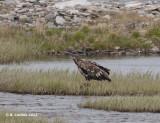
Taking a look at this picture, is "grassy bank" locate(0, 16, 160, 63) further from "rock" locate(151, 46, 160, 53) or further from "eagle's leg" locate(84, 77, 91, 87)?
"eagle's leg" locate(84, 77, 91, 87)

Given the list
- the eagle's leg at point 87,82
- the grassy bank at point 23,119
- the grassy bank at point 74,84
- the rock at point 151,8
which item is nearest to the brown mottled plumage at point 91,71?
the eagle's leg at point 87,82

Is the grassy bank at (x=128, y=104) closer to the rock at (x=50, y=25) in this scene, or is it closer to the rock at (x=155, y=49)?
the rock at (x=155, y=49)

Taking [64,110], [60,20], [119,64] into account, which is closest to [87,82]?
[64,110]

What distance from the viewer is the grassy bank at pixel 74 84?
2436cm

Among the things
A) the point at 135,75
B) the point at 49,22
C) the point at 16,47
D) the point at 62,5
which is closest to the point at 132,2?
the point at 62,5

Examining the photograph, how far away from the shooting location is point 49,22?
1829 inches

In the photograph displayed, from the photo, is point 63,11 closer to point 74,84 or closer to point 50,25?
point 50,25

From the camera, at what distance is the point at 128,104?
2155 cm

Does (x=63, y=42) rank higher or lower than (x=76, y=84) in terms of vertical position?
lower

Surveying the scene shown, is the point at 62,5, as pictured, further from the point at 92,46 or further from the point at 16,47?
the point at 16,47

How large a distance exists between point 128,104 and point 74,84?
3639 mm

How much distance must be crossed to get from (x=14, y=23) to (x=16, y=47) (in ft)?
35.5

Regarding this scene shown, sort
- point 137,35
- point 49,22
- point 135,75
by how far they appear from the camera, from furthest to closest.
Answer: point 49,22 < point 137,35 < point 135,75

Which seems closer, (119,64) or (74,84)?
(74,84)
